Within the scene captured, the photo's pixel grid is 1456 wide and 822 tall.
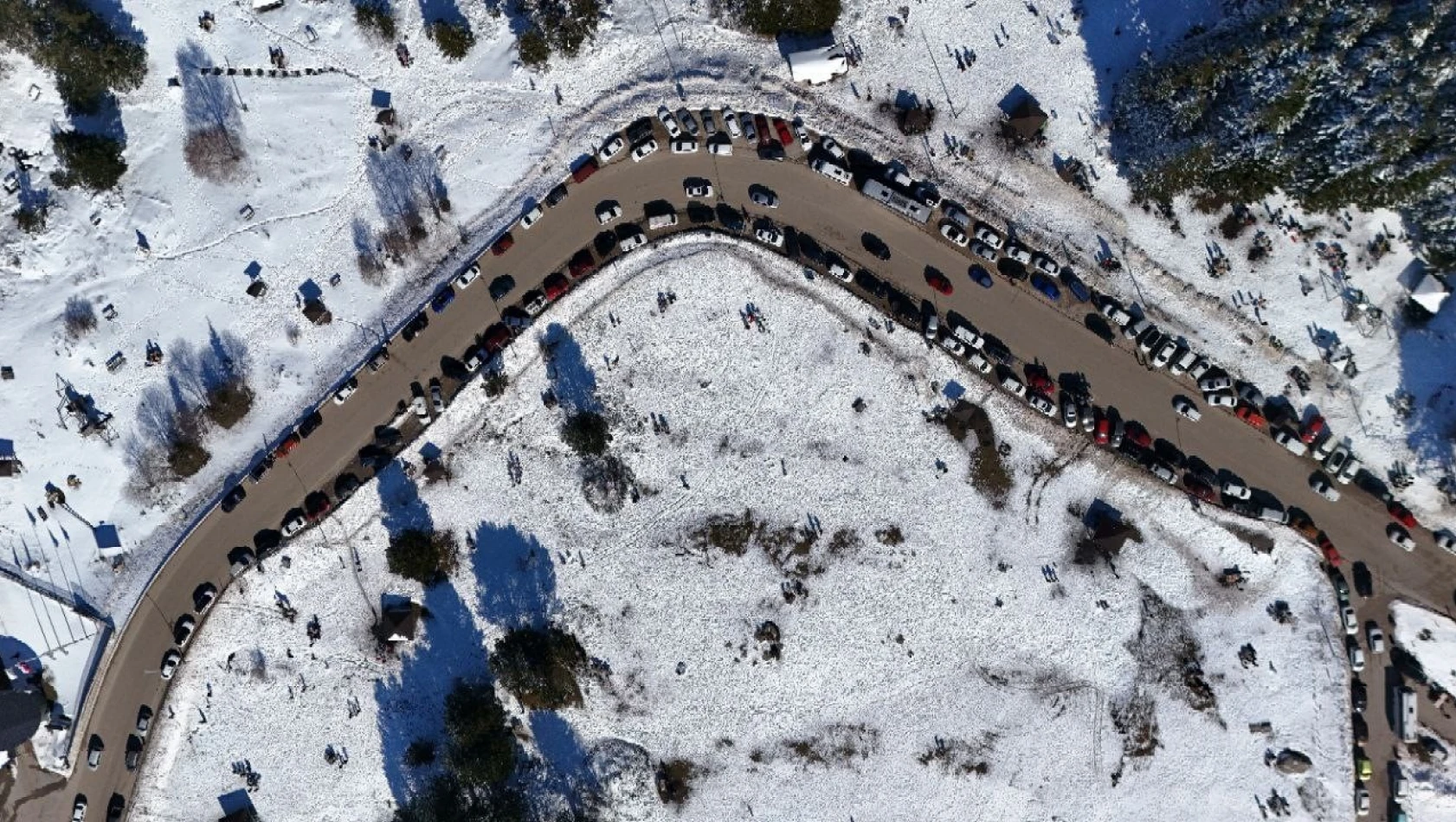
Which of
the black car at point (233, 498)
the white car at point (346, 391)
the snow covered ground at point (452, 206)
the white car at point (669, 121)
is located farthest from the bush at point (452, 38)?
the black car at point (233, 498)

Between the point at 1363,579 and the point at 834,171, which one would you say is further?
the point at 1363,579

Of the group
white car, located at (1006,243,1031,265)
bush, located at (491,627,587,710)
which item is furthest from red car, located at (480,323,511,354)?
white car, located at (1006,243,1031,265)

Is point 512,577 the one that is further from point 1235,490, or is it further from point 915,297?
point 1235,490

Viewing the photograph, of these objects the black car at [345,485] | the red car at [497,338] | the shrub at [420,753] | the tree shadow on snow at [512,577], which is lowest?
the shrub at [420,753]

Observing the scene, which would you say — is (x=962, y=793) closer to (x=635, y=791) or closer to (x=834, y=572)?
(x=834, y=572)

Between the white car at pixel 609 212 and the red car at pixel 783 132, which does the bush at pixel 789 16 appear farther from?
the white car at pixel 609 212

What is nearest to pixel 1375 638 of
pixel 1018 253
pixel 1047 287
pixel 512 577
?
pixel 1047 287
